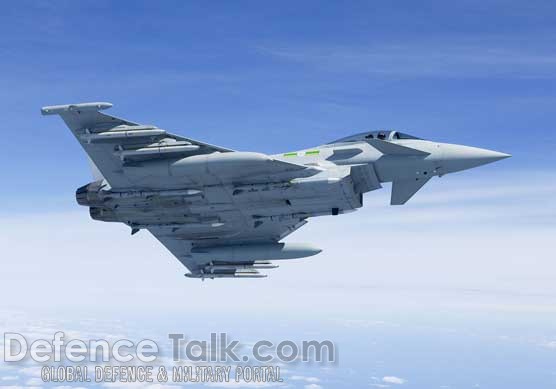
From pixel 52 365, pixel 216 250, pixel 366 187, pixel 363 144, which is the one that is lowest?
pixel 52 365

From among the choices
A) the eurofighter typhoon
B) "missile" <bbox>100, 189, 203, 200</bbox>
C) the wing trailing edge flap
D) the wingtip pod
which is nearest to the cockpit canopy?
the eurofighter typhoon

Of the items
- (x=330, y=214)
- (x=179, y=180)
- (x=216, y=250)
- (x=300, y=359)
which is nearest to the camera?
(x=179, y=180)

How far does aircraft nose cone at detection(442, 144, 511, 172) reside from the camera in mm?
28281

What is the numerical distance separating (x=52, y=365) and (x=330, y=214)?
20.9 metres

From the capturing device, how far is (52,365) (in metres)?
38.7

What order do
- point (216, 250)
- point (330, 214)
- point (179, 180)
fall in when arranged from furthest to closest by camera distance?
1. point (216, 250)
2. point (330, 214)
3. point (179, 180)

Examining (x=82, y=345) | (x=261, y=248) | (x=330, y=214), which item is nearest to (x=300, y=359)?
(x=261, y=248)

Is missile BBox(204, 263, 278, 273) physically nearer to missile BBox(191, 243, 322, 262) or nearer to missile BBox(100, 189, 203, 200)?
missile BBox(191, 243, 322, 262)

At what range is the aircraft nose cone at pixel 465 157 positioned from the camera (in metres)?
28.3

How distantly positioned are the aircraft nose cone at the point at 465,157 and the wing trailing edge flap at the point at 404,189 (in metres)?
1.33

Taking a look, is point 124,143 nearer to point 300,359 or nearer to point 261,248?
point 261,248

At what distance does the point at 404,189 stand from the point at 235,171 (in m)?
8.33

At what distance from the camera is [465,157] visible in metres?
28.5

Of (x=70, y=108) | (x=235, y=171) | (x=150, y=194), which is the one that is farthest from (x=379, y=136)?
(x=70, y=108)
